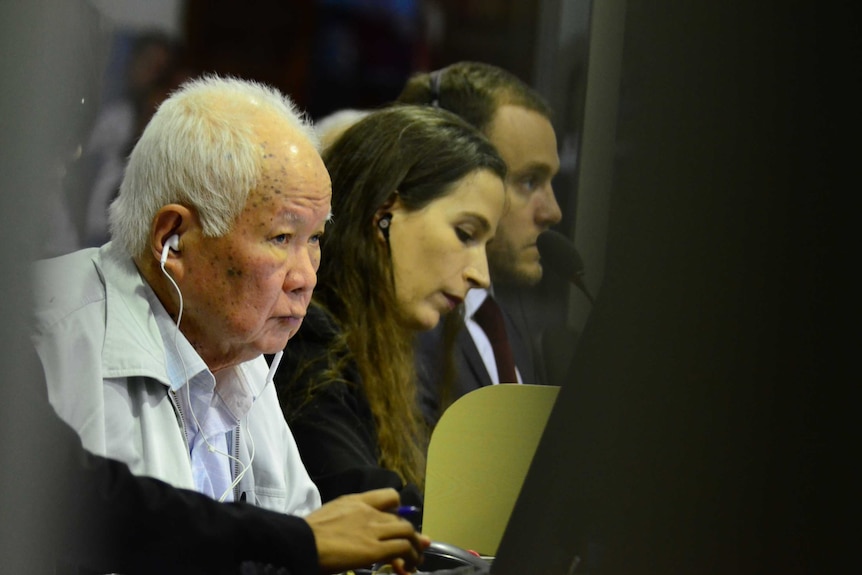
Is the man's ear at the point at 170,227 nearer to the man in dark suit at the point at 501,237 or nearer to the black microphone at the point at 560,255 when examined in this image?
the man in dark suit at the point at 501,237

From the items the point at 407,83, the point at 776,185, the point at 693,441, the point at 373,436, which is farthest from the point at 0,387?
the point at 776,185

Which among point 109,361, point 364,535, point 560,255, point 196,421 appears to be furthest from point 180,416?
point 560,255

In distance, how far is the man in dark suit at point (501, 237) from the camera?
2.24 metres

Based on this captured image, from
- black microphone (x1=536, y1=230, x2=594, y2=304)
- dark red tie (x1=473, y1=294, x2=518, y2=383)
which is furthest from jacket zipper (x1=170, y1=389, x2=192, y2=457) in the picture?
black microphone (x1=536, y1=230, x2=594, y2=304)

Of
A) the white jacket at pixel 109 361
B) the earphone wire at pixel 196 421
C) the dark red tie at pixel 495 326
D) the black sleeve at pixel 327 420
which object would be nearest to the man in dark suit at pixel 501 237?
the dark red tie at pixel 495 326

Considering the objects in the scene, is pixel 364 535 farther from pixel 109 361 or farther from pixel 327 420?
pixel 109 361

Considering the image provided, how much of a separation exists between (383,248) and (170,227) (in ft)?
1.28

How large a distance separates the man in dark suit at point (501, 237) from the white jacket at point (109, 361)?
48 centimetres

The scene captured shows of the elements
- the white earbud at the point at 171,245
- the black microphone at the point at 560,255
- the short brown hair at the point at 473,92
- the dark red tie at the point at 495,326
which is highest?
the short brown hair at the point at 473,92

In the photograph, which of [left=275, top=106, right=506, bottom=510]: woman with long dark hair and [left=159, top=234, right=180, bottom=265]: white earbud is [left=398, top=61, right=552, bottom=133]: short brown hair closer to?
[left=275, top=106, right=506, bottom=510]: woman with long dark hair

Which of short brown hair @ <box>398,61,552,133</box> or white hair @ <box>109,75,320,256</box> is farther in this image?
short brown hair @ <box>398,61,552,133</box>

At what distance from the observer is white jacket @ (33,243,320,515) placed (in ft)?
6.54

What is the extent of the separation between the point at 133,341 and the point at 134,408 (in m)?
0.11

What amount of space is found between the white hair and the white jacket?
2.9 inches
